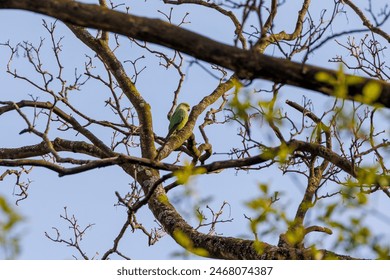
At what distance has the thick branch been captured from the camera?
2633mm

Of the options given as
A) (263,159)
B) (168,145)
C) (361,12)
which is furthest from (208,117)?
(263,159)

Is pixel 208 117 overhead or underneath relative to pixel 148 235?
overhead

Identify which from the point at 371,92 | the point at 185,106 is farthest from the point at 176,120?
the point at 371,92

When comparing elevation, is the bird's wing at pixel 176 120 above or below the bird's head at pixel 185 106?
below

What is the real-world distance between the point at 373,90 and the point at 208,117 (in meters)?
4.54

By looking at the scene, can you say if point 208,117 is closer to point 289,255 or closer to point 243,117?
point 289,255

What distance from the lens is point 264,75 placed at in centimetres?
267

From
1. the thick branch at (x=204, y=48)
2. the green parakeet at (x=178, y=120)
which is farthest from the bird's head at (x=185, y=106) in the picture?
the thick branch at (x=204, y=48)

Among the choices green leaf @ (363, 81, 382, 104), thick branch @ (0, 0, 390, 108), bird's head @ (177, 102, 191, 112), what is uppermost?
bird's head @ (177, 102, 191, 112)

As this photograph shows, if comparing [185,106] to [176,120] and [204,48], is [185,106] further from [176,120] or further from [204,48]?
[204,48]

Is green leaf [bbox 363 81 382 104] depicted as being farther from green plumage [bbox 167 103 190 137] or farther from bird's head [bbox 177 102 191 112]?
bird's head [bbox 177 102 191 112]

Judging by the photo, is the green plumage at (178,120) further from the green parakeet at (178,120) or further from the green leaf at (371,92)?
the green leaf at (371,92)

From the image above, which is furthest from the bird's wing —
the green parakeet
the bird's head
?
the bird's head

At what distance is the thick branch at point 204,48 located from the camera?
104 inches
